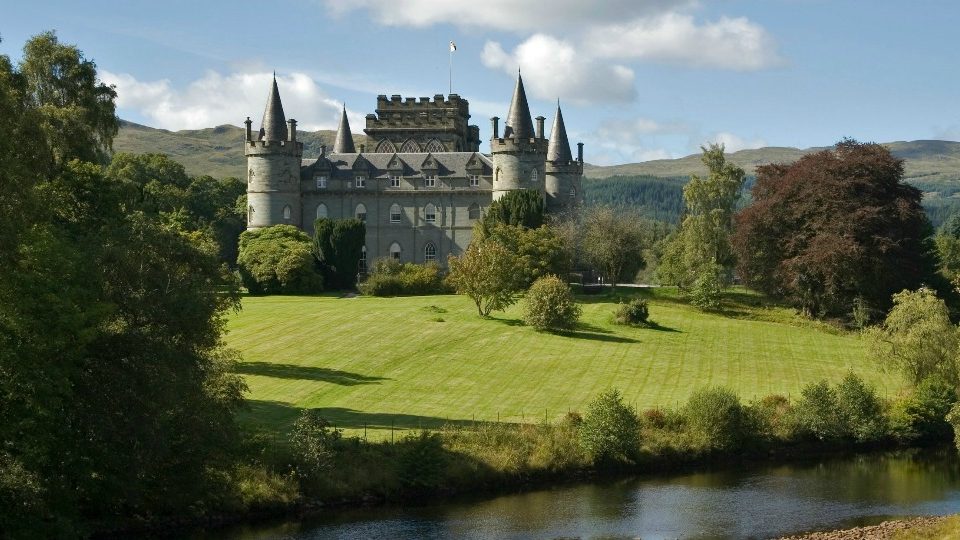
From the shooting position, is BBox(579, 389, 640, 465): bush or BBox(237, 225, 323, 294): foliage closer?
BBox(579, 389, 640, 465): bush

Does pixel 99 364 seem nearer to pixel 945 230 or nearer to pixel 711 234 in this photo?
pixel 711 234

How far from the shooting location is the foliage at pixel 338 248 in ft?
244

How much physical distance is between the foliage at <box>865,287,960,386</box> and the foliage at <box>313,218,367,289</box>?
37.4 meters

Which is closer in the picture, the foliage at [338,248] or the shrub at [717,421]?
the shrub at [717,421]

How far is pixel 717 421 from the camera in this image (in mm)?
39781

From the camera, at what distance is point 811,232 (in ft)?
212

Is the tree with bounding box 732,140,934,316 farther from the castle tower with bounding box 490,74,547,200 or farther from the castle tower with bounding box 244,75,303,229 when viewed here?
the castle tower with bounding box 244,75,303,229

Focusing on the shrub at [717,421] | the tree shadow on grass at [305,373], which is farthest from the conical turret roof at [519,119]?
the shrub at [717,421]

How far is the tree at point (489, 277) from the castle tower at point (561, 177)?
1807cm

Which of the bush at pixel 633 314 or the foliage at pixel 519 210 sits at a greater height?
the foliage at pixel 519 210

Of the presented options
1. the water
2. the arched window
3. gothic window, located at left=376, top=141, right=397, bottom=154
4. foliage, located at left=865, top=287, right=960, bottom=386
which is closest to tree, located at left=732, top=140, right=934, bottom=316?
foliage, located at left=865, top=287, right=960, bottom=386

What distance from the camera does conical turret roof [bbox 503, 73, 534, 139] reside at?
77.2 metres

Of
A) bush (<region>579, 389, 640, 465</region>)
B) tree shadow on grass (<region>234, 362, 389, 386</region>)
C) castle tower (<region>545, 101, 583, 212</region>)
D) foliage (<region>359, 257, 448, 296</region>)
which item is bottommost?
bush (<region>579, 389, 640, 465</region>)

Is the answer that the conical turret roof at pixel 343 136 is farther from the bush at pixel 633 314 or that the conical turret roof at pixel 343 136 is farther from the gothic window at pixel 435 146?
the bush at pixel 633 314
